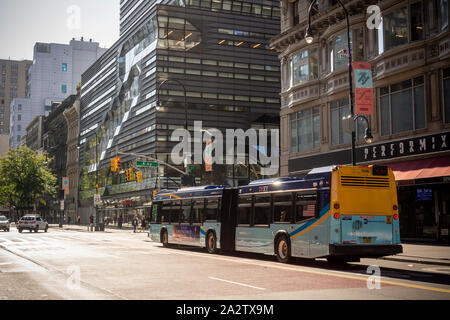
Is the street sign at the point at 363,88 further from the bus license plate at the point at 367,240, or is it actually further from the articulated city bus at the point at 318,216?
the bus license plate at the point at 367,240

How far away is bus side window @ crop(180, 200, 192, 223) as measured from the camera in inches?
1045

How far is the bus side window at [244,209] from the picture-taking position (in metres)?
21.7

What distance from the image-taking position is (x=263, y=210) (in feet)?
67.7

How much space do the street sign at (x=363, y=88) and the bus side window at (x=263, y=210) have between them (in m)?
8.14

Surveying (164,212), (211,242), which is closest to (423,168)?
(211,242)

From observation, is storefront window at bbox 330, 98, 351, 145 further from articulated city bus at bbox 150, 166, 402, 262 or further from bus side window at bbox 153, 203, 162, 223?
articulated city bus at bbox 150, 166, 402, 262

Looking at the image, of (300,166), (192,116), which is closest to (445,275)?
(300,166)

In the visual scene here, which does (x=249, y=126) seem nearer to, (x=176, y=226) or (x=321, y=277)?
(x=176, y=226)

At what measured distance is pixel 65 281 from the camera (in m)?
12.8

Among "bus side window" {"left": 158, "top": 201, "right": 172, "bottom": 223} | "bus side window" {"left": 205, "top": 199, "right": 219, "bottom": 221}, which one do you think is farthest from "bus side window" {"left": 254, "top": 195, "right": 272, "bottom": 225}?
"bus side window" {"left": 158, "top": 201, "right": 172, "bottom": 223}

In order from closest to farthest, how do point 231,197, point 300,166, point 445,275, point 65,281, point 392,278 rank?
point 65,281 < point 392,278 < point 445,275 < point 231,197 < point 300,166

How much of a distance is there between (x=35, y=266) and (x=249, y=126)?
193ft

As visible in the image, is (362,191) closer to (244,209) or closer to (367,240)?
(367,240)

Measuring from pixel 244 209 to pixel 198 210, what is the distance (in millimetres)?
4051
